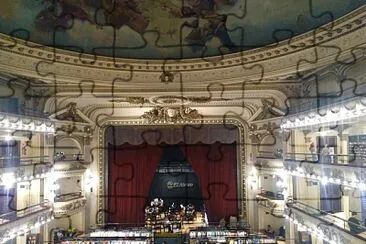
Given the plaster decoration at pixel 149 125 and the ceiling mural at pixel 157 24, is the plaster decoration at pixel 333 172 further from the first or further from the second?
the plaster decoration at pixel 149 125

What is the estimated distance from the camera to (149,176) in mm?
13633

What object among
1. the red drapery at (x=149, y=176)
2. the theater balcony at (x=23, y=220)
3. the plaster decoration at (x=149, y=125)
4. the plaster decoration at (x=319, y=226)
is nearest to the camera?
the plaster decoration at (x=319, y=226)

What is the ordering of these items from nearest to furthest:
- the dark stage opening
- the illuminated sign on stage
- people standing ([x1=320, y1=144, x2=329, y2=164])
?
people standing ([x1=320, y1=144, x2=329, y2=164]) → the dark stage opening → the illuminated sign on stage

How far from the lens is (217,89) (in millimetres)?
9148

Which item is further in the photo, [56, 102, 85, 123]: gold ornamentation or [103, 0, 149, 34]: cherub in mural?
[56, 102, 85, 123]: gold ornamentation

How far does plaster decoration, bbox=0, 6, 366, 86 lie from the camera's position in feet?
20.5

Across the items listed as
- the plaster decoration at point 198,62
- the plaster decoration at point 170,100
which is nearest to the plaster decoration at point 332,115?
the plaster decoration at point 198,62

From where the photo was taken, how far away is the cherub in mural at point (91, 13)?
22.6ft

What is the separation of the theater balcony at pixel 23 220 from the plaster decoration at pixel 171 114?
14.5 feet

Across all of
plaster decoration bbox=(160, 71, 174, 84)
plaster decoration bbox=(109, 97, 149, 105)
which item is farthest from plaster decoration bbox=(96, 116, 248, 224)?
plaster decoration bbox=(160, 71, 174, 84)

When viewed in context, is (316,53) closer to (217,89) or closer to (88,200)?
(217,89)

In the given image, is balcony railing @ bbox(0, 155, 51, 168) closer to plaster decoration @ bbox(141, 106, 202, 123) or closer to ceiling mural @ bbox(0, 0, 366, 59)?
ceiling mural @ bbox(0, 0, 366, 59)

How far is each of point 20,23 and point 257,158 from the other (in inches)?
310

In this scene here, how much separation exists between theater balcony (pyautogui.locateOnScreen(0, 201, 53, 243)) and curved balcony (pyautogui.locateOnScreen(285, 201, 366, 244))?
5578 millimetres
